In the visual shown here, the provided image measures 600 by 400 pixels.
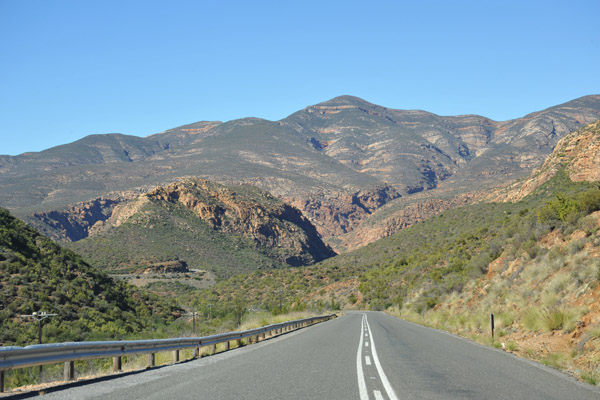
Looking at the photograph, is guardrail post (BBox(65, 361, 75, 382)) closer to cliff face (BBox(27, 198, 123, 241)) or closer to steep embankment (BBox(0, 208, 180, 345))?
steep embankment (BBox(0, 208, 180, 345))

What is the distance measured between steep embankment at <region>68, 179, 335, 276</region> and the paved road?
73517 mm

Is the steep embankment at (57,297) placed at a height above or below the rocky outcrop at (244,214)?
below

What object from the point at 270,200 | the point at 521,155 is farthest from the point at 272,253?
the point at 521,155

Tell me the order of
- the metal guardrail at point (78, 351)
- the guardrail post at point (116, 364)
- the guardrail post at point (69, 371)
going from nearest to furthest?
the metal guardrail at point (78, 351) → the guardrail post at point (69, 371) → the guardrail post at point (116, 364)

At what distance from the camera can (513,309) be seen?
1820 cm

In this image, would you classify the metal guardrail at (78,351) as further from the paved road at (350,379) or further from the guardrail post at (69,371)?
the paved road at (350,379)

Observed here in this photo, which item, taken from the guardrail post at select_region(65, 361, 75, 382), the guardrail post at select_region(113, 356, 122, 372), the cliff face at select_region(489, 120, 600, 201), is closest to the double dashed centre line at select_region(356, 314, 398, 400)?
the guardrail post at select_region(113, 356, 122, 372)

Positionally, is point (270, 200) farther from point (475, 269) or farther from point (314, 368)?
point (314, 368)

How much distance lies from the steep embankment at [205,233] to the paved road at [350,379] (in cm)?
7352

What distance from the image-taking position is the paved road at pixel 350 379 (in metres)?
7.47

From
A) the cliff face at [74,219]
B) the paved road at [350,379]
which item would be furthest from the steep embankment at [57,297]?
the cliff face at [74,219]

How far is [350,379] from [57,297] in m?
26.0

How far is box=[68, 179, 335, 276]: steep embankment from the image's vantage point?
287 ft

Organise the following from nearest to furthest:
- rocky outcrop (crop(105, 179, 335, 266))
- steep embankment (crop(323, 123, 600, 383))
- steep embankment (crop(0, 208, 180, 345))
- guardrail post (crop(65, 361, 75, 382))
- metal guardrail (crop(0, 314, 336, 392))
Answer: metal guardrail (crop(0, 314, 336, 392)) < guardrail post (crop(65, 361, 75, 382)) < steep embankment (crop(323, 123, 600, 383)) < steep embankment (crop(0, 208, 180, 345)) < rocky outcrop (crop(105, 179, 335, 266))
